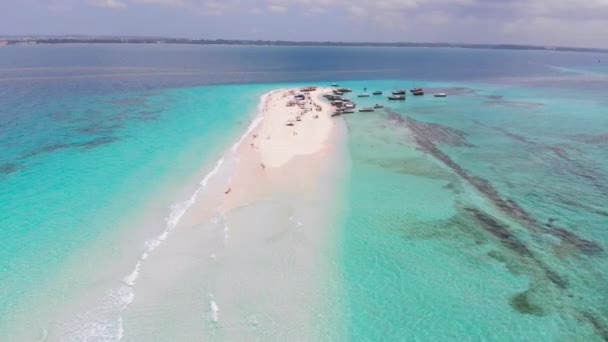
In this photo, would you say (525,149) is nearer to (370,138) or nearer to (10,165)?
(370,138)

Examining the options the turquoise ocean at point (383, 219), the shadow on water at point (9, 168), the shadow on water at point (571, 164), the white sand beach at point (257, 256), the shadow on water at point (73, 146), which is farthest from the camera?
the shadow on water at point (73, 146)

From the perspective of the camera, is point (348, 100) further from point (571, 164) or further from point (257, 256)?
point (257, 256)

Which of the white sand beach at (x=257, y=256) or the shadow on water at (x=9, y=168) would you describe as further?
the shadow on water at (x=9, y=168)

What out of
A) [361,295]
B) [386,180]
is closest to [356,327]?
[361,295]

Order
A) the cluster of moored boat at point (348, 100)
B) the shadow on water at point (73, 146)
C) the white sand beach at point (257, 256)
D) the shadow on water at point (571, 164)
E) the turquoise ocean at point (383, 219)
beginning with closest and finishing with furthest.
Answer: the white sand beach at point (257, 256) → the turquoise ocean at point (383, 219) → the shadow on water at point (571, 164) → the shadow on water at point (73, 146) → the cluster of moored boat at point (348, 100)

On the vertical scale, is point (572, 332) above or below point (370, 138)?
below

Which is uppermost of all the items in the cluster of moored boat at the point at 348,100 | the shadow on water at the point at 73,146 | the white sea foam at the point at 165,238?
the cluster of moored boat at the point at 348,100

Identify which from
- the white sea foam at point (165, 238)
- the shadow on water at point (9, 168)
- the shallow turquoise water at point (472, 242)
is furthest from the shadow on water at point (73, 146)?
the shallow turquoise water at point (472, 242)

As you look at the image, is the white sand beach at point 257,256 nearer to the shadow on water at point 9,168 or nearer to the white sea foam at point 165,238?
the white sea foam at point 165,238

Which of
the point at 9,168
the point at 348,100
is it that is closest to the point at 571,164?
the point at 348,100
